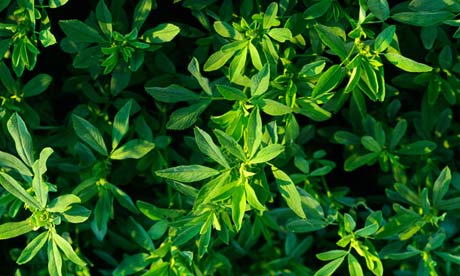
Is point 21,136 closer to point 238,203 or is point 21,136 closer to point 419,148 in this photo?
point 238,203

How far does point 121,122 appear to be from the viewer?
1.80 meters

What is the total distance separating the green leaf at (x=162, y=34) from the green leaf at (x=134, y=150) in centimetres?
24

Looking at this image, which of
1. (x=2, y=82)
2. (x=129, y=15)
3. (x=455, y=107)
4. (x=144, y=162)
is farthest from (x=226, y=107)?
(x=455, y=107)

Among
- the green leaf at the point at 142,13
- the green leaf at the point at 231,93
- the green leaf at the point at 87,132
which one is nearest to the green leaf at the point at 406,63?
the green leaf at the point at 231,93

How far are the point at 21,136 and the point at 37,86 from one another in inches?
11.4

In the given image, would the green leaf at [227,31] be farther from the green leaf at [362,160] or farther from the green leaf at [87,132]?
the green leaf at [362,160]

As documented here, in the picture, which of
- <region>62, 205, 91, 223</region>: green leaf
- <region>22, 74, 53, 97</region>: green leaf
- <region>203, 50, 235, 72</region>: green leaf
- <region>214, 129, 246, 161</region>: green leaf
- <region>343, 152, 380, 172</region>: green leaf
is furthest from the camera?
<region>343, 152, 380, 172</region>: green leaf

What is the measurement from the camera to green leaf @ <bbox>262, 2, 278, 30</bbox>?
1.67m

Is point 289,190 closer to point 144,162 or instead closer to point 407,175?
point 144,162

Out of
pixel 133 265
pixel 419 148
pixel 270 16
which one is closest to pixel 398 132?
pixel 419 148

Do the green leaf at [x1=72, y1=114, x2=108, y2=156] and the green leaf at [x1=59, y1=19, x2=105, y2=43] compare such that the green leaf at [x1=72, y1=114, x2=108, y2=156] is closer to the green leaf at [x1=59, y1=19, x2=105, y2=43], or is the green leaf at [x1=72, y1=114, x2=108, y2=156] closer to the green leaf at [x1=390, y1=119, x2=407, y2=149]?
the green leaf at [x1=59, y1=19, x2=105, y2=43]

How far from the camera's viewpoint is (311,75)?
1.69 m

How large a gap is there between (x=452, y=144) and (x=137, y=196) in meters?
0.89

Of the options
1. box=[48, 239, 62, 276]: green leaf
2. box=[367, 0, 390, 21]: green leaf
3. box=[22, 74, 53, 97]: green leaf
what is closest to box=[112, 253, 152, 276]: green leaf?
box=[48, 239, 62, 276]: green leaf
